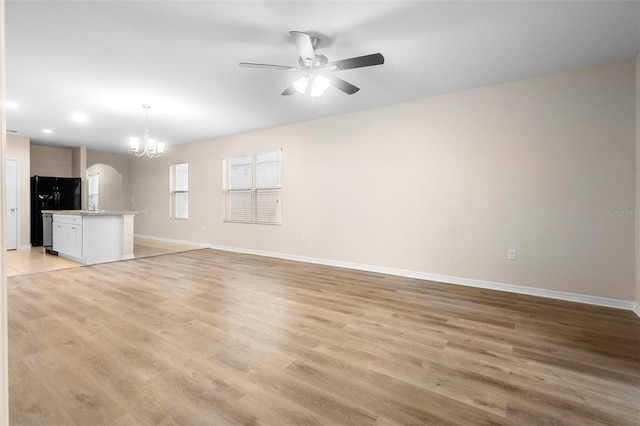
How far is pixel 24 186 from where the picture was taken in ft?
21.3

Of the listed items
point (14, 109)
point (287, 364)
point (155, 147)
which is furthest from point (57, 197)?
point (287, 364)

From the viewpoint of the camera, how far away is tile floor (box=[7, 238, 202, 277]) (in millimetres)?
4480

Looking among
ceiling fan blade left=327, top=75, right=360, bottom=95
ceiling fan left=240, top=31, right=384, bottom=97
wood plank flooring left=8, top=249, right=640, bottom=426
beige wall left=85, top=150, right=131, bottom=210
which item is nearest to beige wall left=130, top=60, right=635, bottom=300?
wood plank flooring left=8, top=249, right=640, bottom=426

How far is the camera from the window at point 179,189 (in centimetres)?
759

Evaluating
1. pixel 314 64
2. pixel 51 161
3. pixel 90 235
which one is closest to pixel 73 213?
pixel 90 235

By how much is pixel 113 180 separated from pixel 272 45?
29.5 ft

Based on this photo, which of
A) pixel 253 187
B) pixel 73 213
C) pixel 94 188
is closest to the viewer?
pixel 73 213

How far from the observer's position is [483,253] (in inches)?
146

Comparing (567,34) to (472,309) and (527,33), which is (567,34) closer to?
(527,33)

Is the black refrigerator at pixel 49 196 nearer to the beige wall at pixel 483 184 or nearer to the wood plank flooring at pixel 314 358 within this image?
the wood plank flooring at pixel 314 358

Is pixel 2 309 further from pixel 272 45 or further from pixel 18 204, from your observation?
pixel 18 204

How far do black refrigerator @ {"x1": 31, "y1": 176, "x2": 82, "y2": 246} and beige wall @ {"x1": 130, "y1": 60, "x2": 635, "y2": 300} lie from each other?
228 inches

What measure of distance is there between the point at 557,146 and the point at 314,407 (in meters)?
3.74

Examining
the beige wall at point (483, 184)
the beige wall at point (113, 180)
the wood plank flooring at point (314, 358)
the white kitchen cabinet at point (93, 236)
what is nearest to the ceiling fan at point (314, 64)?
the beige wall at point (483, 184)
